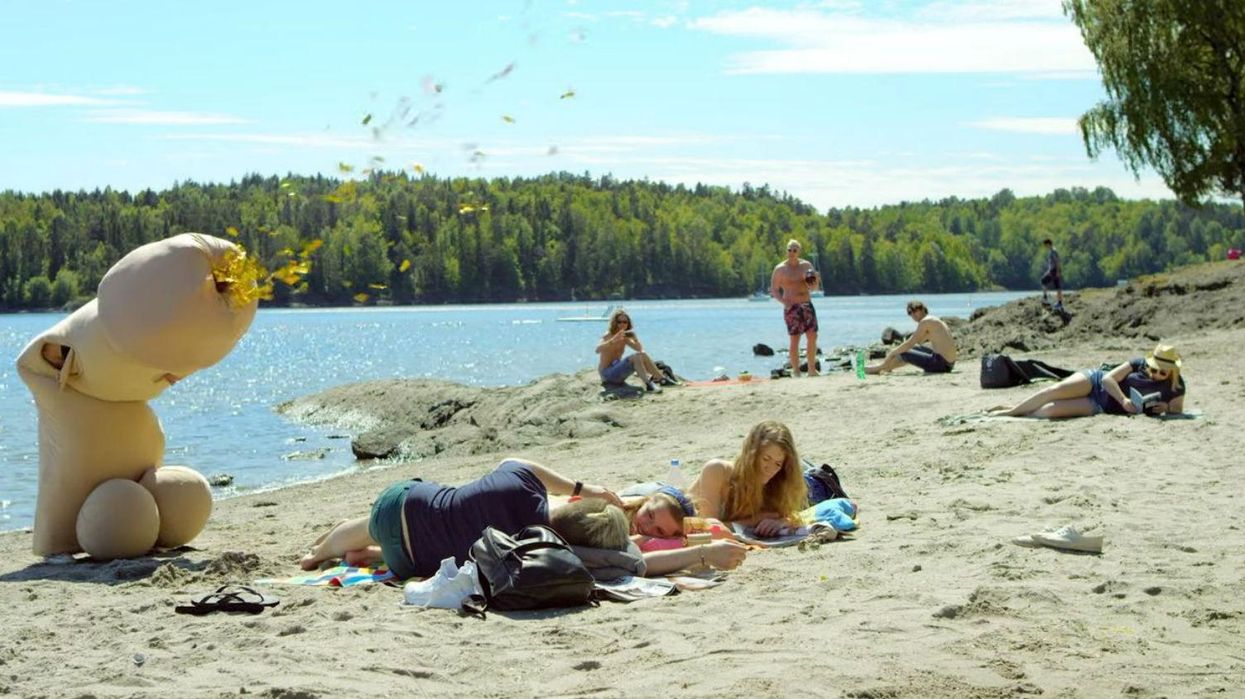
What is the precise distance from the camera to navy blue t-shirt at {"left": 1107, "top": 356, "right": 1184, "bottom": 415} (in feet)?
42.2

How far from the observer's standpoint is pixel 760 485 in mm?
8742

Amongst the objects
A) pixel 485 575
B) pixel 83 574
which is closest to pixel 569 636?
pixel 485 575

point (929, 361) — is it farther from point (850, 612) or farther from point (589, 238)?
point (589, 238)

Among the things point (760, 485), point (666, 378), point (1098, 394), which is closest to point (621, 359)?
point (666, 378)

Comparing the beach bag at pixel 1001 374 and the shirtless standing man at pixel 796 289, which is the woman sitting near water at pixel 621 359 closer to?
the shirtless standing man at pixel 796 289

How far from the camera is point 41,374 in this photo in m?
9.13

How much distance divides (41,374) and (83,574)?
1512mm

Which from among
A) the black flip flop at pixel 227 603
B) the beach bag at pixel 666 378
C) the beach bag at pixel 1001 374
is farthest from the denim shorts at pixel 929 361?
the black flip flop at pixel 227 603

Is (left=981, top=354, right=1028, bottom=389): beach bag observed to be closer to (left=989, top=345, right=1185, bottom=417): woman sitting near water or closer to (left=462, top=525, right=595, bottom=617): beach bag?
(left=989, top=345, right=1185, bottom=417): woman sitting near water

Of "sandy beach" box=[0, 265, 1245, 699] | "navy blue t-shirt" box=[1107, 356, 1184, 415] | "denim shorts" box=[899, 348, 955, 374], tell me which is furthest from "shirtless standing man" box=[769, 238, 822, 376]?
"sandy beach" box=[0, 265, 1245, 699]

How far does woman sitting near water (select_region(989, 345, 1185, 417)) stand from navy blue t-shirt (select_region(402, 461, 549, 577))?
23.0 ft

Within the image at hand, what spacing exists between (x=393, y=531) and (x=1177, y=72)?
29.7m

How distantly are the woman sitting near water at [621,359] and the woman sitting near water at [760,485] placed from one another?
9387 millimetres

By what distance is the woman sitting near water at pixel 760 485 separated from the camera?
338 inches
